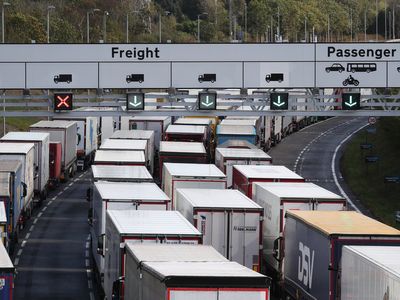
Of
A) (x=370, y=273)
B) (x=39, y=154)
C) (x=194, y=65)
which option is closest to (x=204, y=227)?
(x=370, y=273)

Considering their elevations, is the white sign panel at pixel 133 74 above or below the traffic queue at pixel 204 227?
above

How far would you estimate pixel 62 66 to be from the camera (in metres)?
47.9

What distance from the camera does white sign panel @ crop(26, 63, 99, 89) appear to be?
47.9 meters

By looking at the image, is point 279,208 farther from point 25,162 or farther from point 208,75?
point 25,162

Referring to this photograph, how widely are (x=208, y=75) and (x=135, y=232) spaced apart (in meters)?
20.0

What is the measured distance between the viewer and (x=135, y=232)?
28750 mm

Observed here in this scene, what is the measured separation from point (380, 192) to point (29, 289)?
115 ft

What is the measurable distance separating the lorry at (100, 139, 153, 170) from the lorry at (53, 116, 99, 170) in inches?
405

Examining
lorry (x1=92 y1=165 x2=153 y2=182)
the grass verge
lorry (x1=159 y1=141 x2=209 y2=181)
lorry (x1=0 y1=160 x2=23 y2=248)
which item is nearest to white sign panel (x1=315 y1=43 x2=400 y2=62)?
lorry (x1=92 y1=165 x2=153 y2=182)

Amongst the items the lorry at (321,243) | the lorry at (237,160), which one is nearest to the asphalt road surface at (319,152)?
the lorry at (237,160)

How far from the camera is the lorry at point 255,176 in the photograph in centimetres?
4169

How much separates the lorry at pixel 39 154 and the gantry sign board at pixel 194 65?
9459 millimetres

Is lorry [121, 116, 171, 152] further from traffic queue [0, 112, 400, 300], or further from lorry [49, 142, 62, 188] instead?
traffic queue [0, 112, 400, 300]

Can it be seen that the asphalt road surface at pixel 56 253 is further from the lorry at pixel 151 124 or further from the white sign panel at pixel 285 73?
the white sign panel at pixel 285 73
